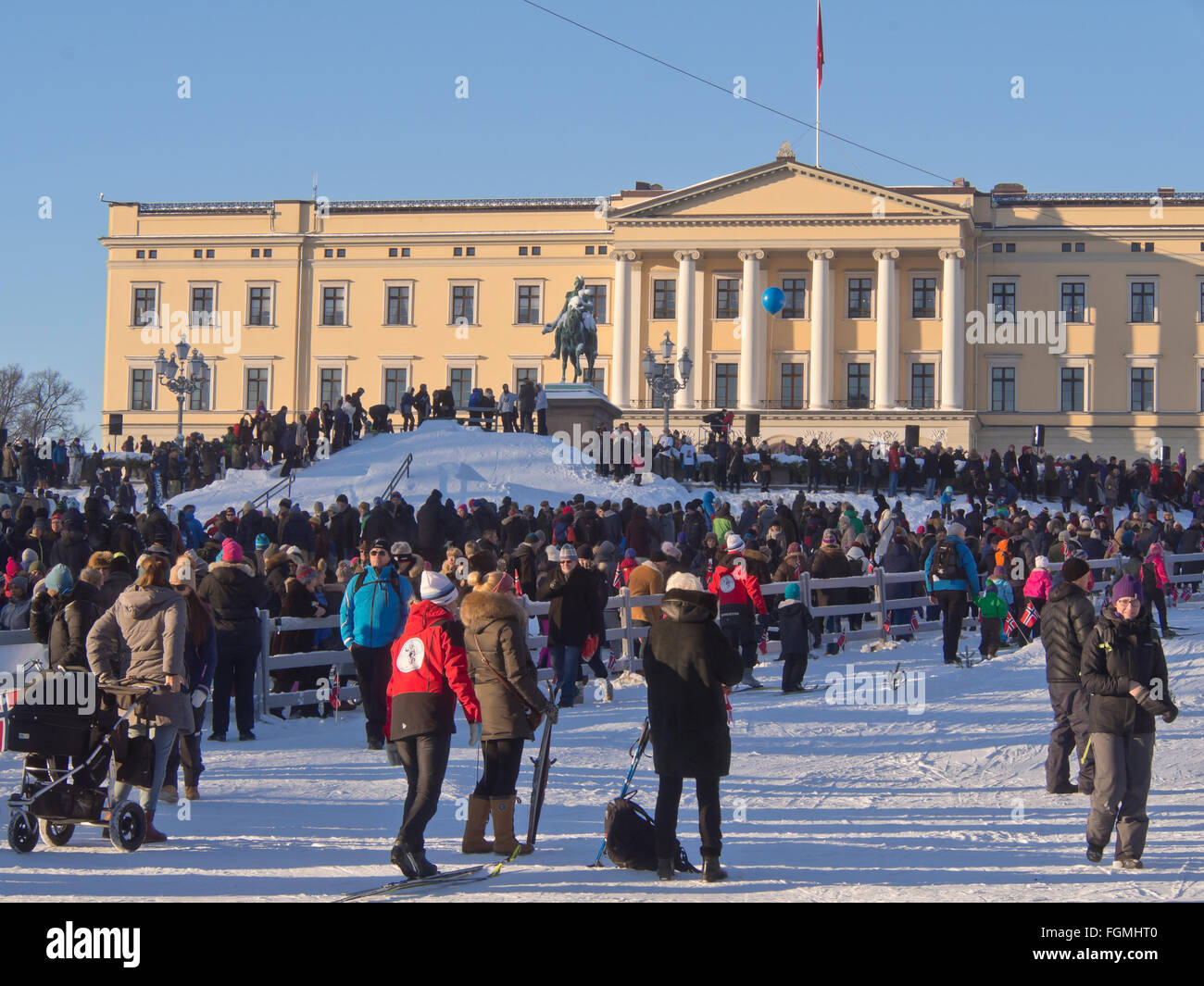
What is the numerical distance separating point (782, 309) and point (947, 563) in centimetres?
4066

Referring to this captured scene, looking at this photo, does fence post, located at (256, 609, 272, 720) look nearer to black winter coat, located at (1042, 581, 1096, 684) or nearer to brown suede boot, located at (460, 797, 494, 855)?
brown suede boot, located at (460, 797, 494, 855)

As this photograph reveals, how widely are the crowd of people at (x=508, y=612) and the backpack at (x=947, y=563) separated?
0.02 m

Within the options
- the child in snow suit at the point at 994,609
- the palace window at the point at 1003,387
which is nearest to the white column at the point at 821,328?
the palace window at the point at 1003,387

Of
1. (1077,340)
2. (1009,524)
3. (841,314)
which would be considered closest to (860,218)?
(841,314)

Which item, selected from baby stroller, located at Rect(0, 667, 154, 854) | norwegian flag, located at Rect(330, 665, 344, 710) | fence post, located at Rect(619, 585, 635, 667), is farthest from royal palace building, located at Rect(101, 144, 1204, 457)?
baby stroller, located at Rect(0, 667, 154, 854)

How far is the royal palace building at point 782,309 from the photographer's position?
57156mm

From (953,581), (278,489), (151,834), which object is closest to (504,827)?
(151,834)

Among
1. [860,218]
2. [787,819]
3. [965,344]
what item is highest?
[860,218]

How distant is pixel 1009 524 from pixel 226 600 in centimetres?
1367

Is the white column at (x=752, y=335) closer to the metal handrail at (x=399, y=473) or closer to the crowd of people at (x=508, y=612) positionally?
the metal handrail at (x=399, y=473)

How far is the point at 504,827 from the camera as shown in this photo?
26.7 feet
